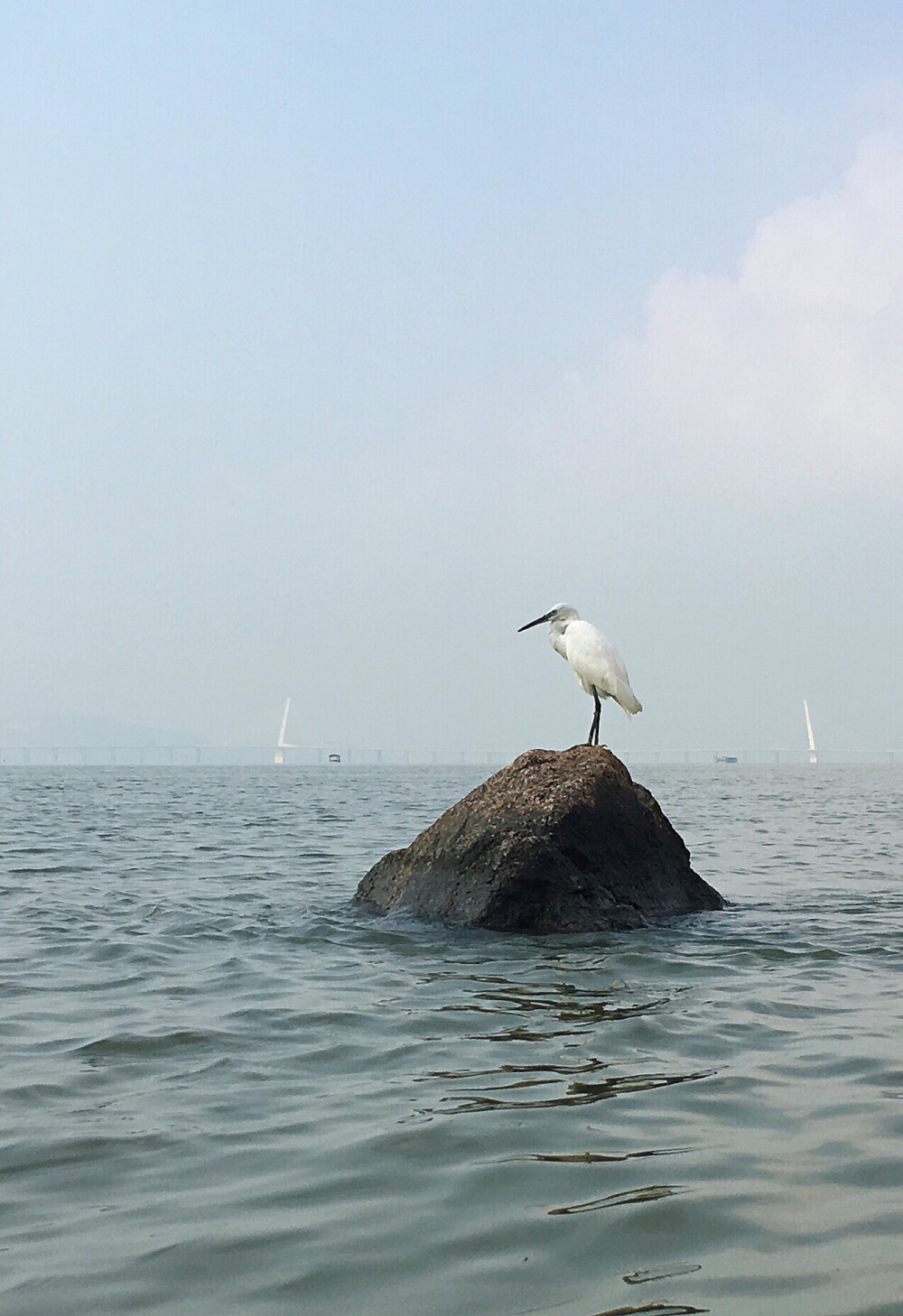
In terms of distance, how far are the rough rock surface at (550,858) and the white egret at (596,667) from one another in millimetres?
2908

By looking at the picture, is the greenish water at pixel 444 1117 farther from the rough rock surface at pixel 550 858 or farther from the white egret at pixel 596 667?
the white egret at pixel 596 667

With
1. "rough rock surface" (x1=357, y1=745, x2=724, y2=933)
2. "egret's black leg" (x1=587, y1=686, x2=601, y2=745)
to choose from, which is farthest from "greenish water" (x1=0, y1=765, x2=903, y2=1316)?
"egret's black leg" (x1=587, y1=686, x2=601, y2=745)

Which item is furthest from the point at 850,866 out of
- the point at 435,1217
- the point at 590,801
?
the point at 435,1217

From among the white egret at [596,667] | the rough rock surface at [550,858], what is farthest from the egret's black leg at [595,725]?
the rough rock surface at [550,858]

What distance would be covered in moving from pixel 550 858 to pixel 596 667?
4446 mm

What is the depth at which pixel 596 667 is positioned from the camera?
1302 cm

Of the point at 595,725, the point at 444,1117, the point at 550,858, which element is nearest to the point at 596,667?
the point at 595,725

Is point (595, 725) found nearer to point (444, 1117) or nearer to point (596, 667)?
point (596, 667)

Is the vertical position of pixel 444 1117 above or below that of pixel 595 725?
below

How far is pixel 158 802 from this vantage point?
29.7m

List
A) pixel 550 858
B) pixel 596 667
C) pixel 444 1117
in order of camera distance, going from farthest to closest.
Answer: pixel 596 667 → pixel 550 858 → pixel 444 1117

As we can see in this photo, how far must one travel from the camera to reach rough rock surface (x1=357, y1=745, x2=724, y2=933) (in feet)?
28.9

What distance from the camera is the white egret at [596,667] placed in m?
13.0

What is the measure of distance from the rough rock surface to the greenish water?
363 mm
